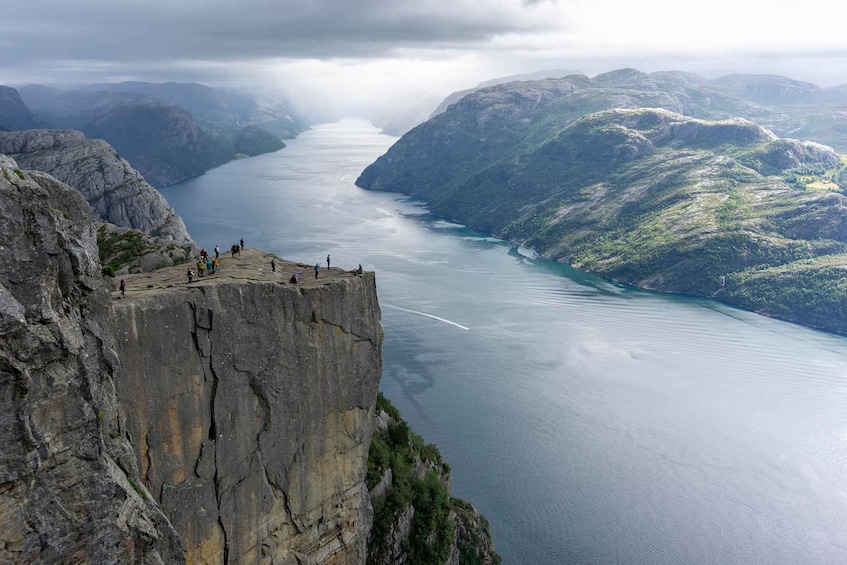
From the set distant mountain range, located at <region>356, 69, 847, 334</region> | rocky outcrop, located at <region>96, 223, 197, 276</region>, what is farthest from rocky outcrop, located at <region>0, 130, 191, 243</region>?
distant mountain range, located at <region>356, 69, 847, 334</region>

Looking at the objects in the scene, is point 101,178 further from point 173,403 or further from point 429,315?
point 173,403

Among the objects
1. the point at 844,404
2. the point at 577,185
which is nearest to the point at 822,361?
the point at 844,404

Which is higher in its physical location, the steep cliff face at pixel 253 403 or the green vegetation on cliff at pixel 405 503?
the steep cliff face at pixel 253 403

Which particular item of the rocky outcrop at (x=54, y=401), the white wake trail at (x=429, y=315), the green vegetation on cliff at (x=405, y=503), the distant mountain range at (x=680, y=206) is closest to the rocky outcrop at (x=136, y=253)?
the green vegetation on cliff at (x=405, y=503)

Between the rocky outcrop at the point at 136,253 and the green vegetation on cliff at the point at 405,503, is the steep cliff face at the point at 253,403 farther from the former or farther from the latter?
the rocky outcrop at the point at 136,253

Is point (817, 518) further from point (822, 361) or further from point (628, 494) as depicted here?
point (822, 361)
